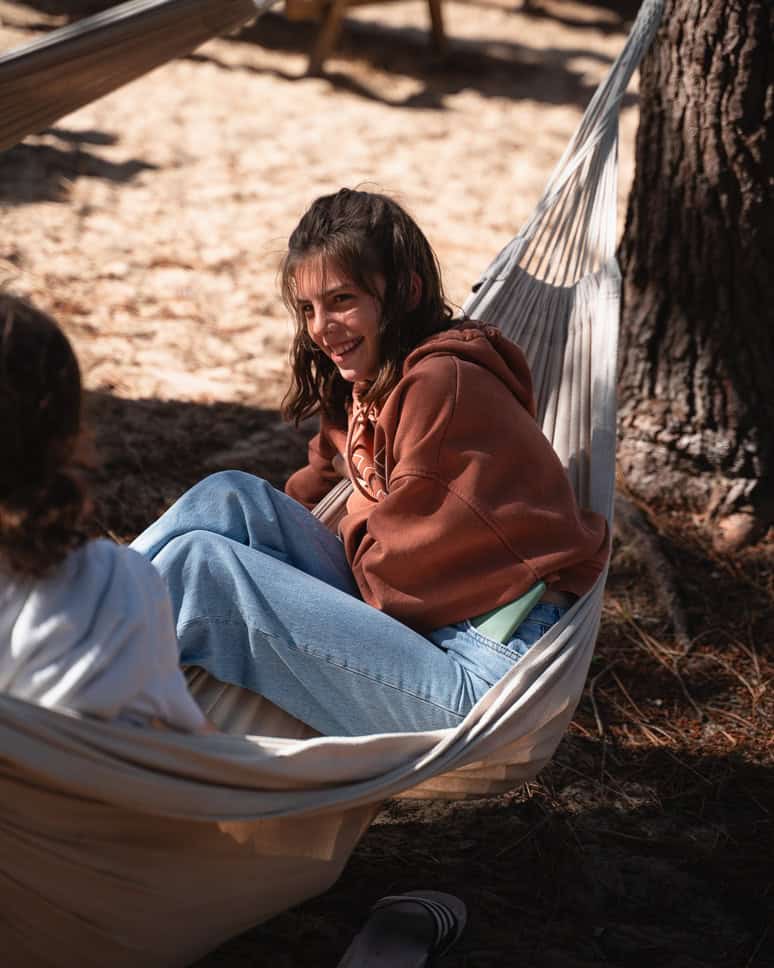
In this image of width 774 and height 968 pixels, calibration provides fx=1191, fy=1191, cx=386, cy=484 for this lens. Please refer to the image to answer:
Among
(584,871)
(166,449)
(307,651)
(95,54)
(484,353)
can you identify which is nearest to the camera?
(307,651)

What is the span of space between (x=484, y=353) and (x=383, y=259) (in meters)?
0.21

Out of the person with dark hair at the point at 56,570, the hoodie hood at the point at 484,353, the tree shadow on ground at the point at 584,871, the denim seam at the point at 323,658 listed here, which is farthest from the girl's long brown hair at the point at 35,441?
the tree shadow on ground at the point at 584,871

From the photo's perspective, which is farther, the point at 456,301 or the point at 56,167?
the point at 56,167

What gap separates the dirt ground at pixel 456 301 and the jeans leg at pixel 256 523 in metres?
0.49

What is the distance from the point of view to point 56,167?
4609 millimetres

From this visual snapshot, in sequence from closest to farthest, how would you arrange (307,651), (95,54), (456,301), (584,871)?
1. (307,651)
2. (584,871)
3. (95,54)
4. (456,301)

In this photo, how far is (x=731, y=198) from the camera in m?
2.53

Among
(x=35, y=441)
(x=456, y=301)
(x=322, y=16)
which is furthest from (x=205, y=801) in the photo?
(x=322, y=16)

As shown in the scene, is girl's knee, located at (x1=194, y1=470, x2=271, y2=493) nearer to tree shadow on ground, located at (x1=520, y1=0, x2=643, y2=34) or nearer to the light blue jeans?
the light blue jeans

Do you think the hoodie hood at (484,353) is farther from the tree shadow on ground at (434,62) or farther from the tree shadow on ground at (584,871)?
the tree shadow on ground at (434,62)

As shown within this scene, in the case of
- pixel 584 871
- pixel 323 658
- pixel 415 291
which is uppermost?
pixel 415 291

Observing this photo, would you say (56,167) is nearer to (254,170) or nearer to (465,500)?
(254,170)

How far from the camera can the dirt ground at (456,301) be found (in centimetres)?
179

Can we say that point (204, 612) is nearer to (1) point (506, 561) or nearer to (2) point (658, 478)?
(1) point (506, 561)
